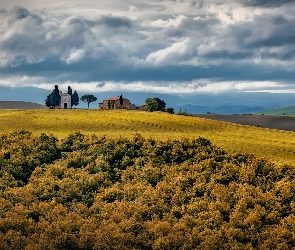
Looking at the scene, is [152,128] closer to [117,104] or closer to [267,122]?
[267,122]

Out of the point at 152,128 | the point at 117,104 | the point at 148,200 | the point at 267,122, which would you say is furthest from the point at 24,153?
the point at 117,104

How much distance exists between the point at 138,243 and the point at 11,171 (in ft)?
52.7

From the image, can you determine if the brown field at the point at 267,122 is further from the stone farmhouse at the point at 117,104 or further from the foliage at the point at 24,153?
the foliage at the point at 24,153

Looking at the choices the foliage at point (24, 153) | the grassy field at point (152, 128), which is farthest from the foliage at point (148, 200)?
the grassy field at point (152, 128)

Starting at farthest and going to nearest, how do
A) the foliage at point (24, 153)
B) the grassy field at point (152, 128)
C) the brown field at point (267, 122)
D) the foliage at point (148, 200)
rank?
the brown field at point (267, 122) → the grassy field at point (152, 128) → the foliage at point (24, 153) → the foliage at point (148, 200)

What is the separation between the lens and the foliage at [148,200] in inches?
1276

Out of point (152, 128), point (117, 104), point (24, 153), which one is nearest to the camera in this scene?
point (24, 153)

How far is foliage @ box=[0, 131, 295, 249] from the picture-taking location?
32406mm

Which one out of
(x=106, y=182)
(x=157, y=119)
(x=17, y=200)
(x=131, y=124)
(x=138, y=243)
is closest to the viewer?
(x=138, y=243)

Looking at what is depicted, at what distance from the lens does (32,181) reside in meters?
41.4

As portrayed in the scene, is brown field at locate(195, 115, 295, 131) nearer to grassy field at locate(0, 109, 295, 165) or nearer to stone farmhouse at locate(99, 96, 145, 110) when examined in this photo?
stone farmhouse at locate(99, 96, 145, 110)

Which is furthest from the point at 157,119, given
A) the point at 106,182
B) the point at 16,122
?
the point at 106,182

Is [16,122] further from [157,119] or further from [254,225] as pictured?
[254,225]

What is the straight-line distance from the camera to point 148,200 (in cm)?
Result: 3675
